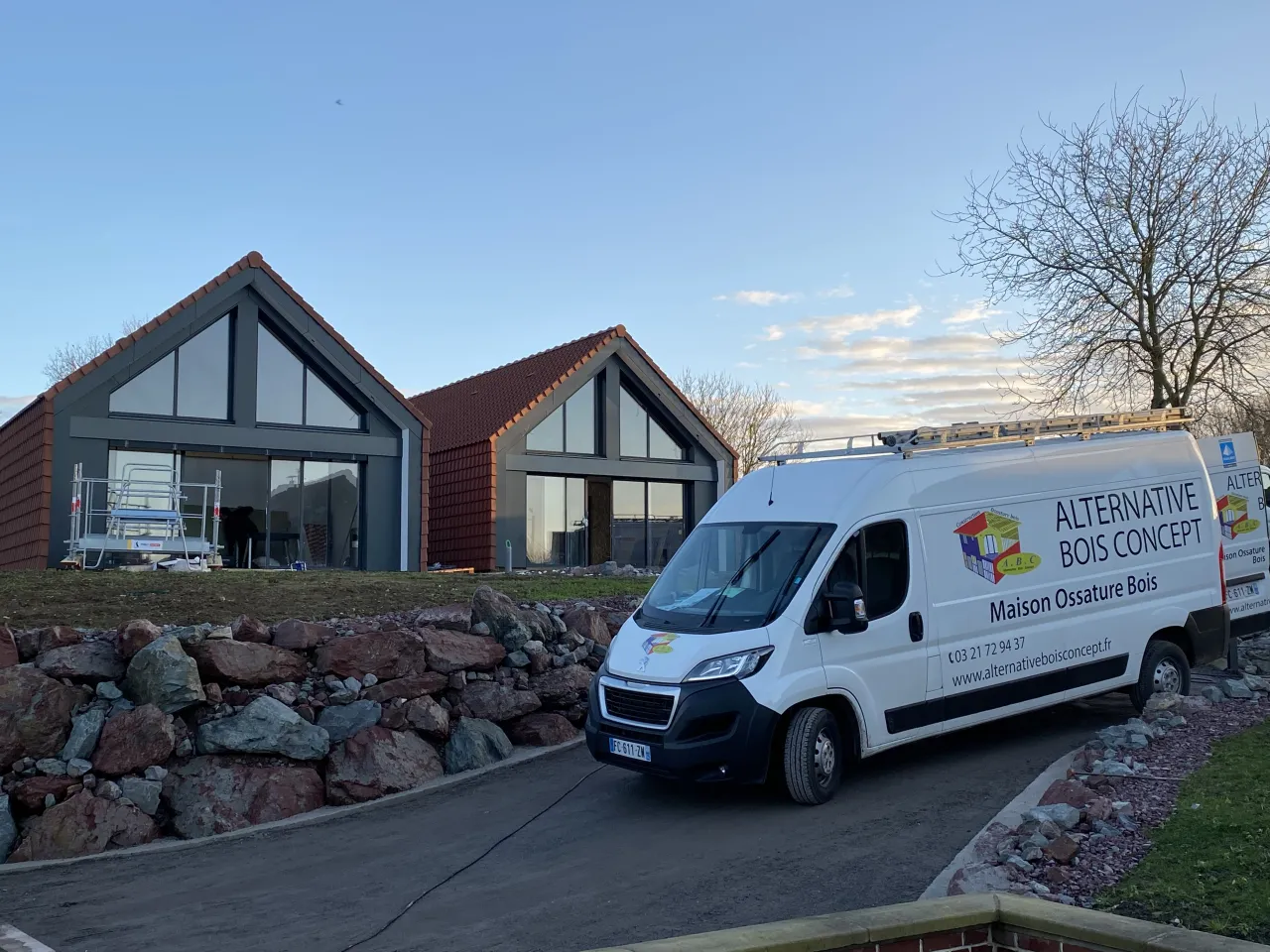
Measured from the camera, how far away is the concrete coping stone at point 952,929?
4270 mm

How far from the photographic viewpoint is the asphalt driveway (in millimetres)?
6156

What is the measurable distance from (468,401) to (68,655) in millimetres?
19869

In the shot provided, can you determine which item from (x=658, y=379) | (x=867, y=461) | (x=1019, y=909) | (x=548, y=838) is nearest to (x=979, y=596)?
(x=867, y=461)

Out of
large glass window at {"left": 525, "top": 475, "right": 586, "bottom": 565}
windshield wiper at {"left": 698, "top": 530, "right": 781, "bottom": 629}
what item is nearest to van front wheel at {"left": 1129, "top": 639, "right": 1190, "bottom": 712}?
windshield wiper at {"left": 698, "top": 530, "right": 781, "bottom": 629}

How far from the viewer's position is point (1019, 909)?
4.69 metres

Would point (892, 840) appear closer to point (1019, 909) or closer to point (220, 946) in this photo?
point (1019, 909)

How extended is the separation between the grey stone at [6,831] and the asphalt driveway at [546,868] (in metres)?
0.40

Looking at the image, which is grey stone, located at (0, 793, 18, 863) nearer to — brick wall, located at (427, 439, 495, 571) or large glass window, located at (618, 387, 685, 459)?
brick wall, located at (427, 439, 495, 571)

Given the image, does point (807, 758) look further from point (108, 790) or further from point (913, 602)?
point (108, 790)

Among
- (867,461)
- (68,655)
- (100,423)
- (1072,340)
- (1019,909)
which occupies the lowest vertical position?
(1019,909)

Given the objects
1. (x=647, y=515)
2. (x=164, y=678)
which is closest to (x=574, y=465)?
(x=647, y=515)

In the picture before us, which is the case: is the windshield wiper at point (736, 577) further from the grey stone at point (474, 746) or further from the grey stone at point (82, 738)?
the grey stone at point (82, 738)

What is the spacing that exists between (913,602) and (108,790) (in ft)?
22.0

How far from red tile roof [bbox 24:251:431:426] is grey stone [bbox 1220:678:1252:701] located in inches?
644
